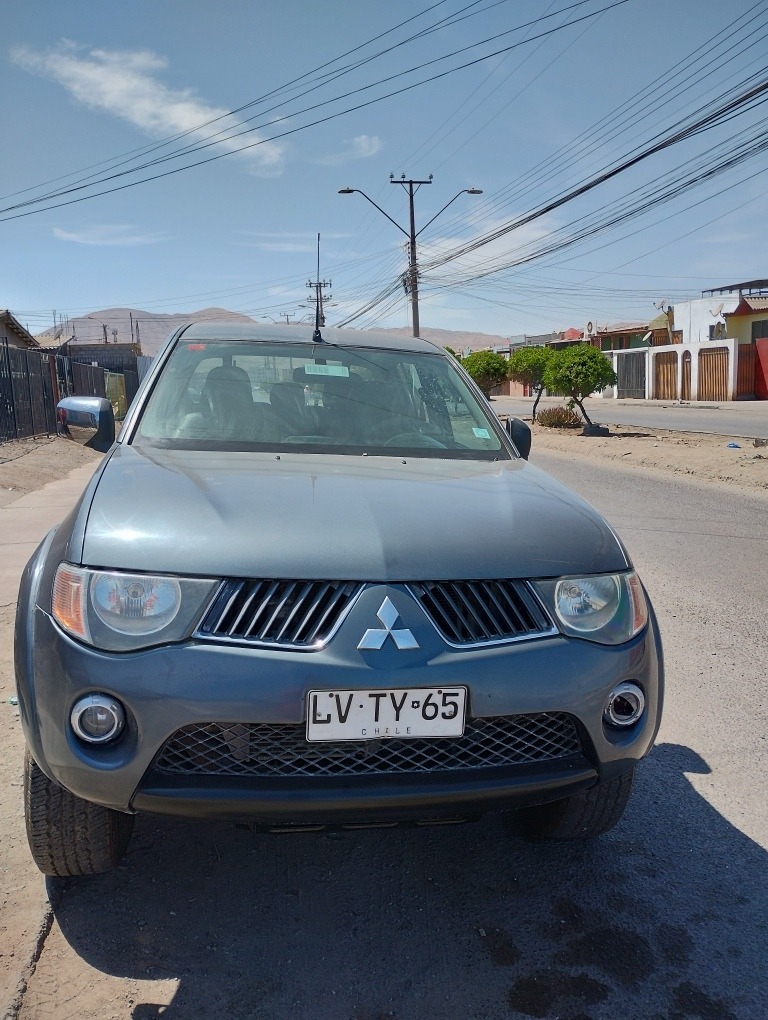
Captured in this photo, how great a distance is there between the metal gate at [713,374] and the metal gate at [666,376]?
2.30 m

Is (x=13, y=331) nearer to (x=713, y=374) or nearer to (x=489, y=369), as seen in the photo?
(x=489, y=369)

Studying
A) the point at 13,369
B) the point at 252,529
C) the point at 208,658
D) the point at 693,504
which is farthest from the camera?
the point at 13,369

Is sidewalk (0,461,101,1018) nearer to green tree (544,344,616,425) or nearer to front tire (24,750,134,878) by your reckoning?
front tire (24,750,134,878)

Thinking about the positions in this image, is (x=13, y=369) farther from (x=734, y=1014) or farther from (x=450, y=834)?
(x=734, y=1014)

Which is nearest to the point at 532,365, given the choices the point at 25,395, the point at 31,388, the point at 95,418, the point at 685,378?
the point at 31,388

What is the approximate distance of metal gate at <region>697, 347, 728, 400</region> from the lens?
38.8m

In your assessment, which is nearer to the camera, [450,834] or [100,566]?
[100,566]

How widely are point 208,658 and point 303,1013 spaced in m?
0.90

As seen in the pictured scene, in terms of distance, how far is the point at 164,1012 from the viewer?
6.82 ft

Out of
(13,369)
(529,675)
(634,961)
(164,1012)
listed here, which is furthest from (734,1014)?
(13,369)

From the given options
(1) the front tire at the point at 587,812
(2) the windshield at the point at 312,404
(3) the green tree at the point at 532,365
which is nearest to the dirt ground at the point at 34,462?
(2) the windshield at the point at 312,404

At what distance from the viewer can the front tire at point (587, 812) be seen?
2.61 meters

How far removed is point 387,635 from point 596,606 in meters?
0.61

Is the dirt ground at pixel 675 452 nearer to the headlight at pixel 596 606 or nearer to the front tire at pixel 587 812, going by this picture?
the front tire at pixel 587 812
